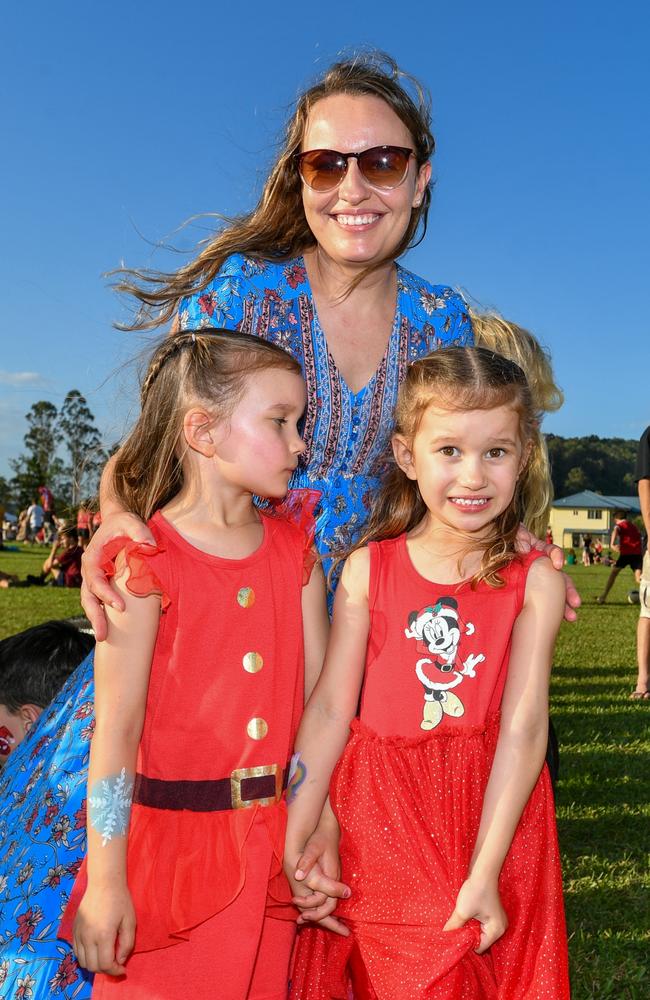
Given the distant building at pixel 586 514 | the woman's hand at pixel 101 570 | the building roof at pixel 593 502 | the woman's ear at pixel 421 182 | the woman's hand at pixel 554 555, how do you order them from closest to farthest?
the woman's hand at pixel 101 570, the woman's hand at pixel 554 555, the woman's ear at pixel 421 182, the distant building at pixel 586 514, the building roof at pixel 593 502

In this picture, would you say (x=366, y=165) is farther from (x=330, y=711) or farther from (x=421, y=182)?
(x=330, y=711)

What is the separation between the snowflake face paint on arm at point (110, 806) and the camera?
198cm

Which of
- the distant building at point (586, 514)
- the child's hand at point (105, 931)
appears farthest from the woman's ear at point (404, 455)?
the distant building at point (586, 514)

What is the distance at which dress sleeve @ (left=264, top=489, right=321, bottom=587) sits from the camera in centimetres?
236

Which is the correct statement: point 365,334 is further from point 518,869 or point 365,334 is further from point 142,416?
point 518,869

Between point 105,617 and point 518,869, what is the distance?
1.08 metres

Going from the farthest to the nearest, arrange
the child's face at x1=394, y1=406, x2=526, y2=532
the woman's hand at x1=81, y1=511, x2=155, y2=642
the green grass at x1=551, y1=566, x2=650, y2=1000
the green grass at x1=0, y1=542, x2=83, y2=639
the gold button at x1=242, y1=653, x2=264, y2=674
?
1. the green grass at x1=0, y1=542, x2=83, y2=639
2. the green grass at x1=551, y1=566, x2=650, y2=1000
3. the child's face at x1=394, y1=406, x2=526, y2=532
4. the gold button at x1=242, y1=653, x2=264, y2=674
5. the woman's hand at x1=81, y1=511, x2=155, y2=642

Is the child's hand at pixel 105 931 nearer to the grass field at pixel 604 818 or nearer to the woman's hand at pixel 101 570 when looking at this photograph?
the woman's hand at pixel 101 570

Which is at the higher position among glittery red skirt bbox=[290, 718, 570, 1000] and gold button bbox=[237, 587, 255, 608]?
gold button bbox=[237, 587, 255, 608]

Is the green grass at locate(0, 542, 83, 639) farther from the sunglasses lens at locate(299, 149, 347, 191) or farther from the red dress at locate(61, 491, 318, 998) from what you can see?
the red dress at locate(61, 491, 318, 998)

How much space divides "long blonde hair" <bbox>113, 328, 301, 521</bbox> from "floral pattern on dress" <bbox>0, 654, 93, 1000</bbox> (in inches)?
24.6

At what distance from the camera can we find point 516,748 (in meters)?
2.17

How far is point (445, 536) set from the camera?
241cm

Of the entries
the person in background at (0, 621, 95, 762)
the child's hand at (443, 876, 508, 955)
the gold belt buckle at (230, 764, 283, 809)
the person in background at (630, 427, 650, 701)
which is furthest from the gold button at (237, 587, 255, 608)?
the person in background at (630, 427, 650, 701)
